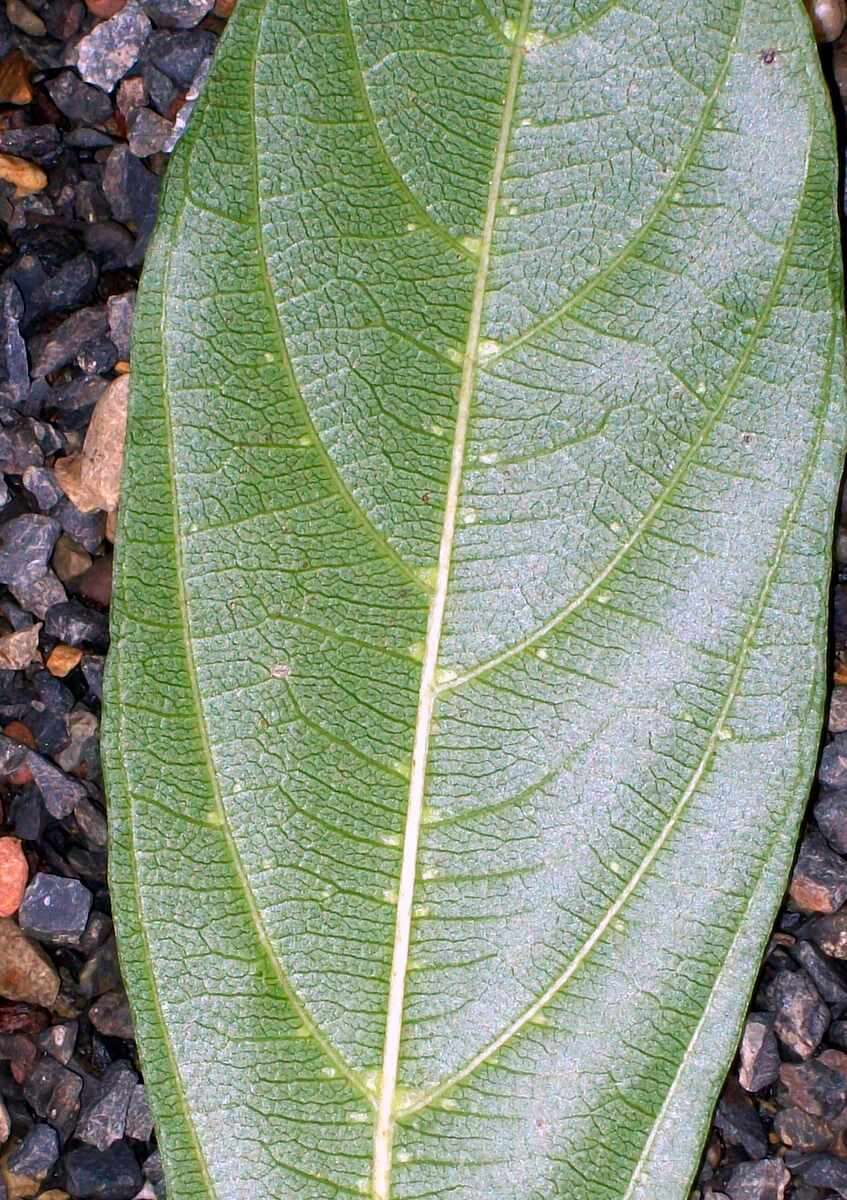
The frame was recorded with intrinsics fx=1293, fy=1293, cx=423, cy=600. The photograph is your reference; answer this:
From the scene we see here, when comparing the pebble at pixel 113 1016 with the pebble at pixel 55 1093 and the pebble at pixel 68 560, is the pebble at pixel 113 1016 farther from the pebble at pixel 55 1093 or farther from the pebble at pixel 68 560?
A: the pebble at pixel 68 560

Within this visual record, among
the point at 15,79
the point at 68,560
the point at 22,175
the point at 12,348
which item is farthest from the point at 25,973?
the point at 15,79

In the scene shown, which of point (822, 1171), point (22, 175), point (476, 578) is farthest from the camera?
point (22, 175)

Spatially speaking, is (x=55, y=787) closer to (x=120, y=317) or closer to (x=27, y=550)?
(x=27, y=550)

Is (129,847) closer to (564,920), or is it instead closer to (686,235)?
(564,920)

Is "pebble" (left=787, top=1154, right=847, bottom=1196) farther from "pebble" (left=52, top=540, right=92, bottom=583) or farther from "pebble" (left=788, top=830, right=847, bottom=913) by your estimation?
"pebble" (left=52, top=540, right=92, bottom=583)

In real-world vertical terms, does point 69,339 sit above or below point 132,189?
below

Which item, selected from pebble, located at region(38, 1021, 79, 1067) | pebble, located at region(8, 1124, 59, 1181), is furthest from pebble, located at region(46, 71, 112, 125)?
pebble, located at region(8, 1124, 59, 1181)

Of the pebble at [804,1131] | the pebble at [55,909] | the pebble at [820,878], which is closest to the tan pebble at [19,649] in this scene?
the pebble at [55,909]

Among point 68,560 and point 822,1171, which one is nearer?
point 822,1171
